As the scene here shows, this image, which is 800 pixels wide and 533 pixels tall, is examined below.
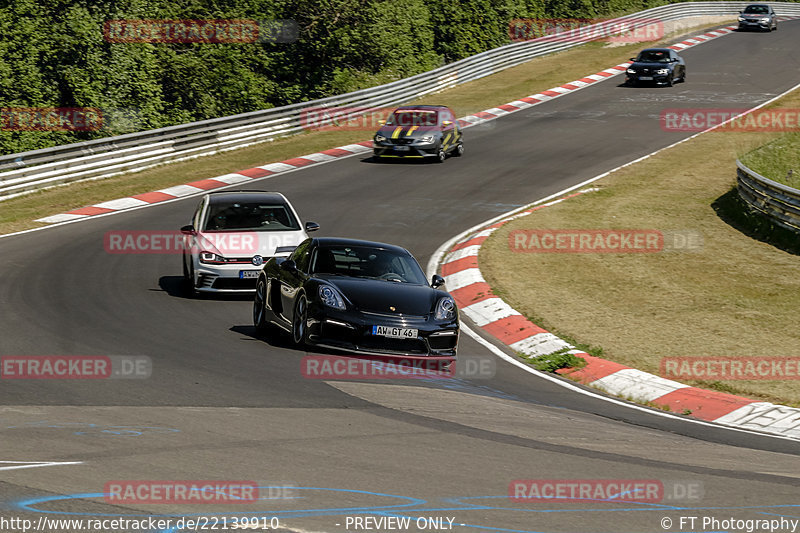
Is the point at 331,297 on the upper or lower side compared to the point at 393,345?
upper

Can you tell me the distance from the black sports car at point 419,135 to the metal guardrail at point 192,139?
513cm

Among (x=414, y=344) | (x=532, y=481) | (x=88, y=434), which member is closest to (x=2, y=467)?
(x=88, y=434)

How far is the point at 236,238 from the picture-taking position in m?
15.3

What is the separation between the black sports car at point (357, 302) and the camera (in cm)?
1149

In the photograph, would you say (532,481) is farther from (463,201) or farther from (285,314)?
(463,201)

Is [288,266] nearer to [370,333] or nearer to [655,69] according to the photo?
[370,333]

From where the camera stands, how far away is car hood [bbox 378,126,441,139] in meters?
28.8

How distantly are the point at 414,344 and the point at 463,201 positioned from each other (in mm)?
13034

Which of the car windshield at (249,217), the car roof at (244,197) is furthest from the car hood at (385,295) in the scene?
the car roof at (244,197)

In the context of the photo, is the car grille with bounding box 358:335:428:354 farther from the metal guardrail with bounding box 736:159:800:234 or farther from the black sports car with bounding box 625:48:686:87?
the black sports car with bounding box 625:48:686:87

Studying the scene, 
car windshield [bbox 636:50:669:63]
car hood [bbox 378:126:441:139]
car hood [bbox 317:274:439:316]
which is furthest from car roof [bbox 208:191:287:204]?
car windshield [bbox 636:50:669:63]

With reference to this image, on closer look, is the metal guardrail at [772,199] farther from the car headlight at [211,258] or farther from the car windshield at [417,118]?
the car headlight at [211,258]

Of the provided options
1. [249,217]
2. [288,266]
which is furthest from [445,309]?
[249,217]

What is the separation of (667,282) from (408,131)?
13.8 m
